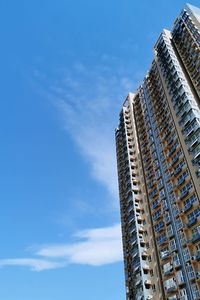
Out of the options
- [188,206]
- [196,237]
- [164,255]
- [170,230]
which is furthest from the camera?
[170,230]

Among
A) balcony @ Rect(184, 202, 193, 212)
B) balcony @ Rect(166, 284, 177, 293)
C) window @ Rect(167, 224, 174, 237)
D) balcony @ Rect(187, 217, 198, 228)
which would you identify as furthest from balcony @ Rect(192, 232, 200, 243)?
balcony @ Rect(166, 284, 177, 293)

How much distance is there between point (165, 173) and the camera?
42.8 meters

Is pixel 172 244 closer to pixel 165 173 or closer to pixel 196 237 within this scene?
pixel 196 237

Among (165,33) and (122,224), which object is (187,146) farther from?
(165,33)

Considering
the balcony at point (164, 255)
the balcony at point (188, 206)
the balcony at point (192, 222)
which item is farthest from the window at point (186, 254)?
the balcony at point (188, 206)

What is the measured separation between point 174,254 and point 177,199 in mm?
7284

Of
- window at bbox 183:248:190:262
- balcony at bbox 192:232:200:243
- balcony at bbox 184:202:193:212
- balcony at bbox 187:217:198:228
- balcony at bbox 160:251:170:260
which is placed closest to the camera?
balcony at bbox 192:232:200:243

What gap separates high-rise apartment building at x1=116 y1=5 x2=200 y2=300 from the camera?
34.4 metres

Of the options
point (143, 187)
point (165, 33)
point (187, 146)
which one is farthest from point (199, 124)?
point (165, 33)

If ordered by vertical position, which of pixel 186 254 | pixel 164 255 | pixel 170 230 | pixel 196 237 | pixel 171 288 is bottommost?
pixel 171 288

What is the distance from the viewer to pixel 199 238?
31844 mm

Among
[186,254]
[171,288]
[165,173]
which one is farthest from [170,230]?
[165,173]

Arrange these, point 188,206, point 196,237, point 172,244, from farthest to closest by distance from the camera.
A: 1. point 172,244
2. point 188,206
3. point 196,237

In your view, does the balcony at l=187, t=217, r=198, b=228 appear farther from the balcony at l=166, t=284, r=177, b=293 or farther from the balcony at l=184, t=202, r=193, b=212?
the balcony at l=166, t=284, r=177, b=293
